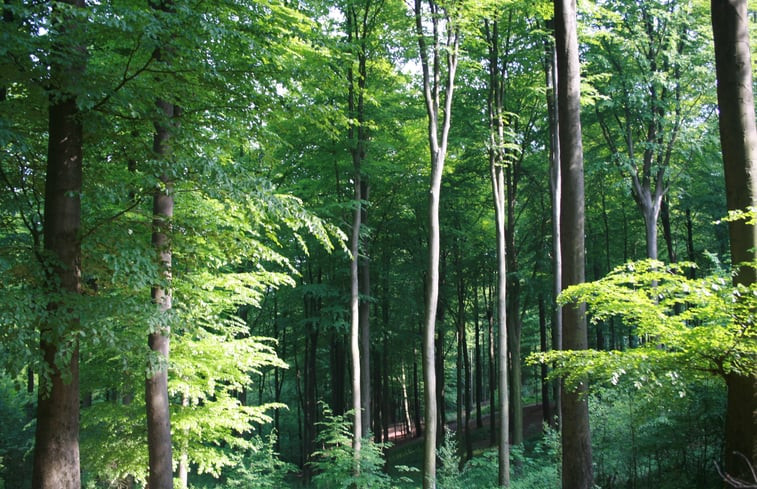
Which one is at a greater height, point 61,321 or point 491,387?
point 61,321

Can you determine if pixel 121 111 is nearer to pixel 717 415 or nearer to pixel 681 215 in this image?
pixel 717 415

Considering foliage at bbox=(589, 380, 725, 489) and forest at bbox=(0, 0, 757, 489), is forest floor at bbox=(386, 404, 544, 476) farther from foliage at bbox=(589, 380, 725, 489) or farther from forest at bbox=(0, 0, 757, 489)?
foliage at bbox=(589, 380, 725, 489)

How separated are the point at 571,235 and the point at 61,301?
605cm

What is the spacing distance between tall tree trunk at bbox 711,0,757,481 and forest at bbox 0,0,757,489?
2 centimetres

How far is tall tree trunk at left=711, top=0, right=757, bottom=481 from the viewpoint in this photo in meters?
5.42

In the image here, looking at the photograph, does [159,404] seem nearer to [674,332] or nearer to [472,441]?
[674,332]

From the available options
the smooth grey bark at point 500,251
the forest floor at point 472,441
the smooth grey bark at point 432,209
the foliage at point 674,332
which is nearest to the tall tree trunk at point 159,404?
the smooth grey bark at point 432,209

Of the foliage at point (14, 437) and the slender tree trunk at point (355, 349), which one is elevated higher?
the slender tree trunk at point (355, 349)

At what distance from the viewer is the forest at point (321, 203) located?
5121mm

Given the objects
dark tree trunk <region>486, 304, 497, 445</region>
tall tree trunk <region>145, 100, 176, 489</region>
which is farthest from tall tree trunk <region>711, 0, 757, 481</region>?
dark tree trunk <region>486, 304, 497, 445</region>

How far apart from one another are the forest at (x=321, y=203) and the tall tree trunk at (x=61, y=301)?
0.03m

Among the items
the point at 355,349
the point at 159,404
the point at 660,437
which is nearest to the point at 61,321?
the point at 159,404

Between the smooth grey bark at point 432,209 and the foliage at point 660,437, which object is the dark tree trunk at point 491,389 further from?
the smooth grey bark at point 432,209

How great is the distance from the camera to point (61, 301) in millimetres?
5070
